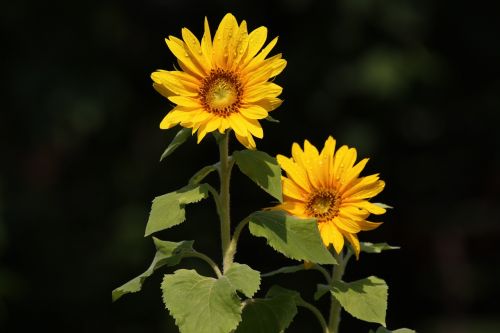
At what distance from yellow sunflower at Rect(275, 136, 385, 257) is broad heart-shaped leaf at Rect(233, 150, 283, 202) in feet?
0.32

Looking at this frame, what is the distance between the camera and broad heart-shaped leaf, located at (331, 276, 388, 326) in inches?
55.3

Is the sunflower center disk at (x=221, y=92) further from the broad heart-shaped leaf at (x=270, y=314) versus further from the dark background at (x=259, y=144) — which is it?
the dark background at (x=259, y=144)

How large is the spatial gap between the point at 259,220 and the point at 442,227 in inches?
227

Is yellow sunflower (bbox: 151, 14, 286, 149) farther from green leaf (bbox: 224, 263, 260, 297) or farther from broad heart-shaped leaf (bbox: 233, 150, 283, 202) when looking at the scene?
green leaf (bbox: 224, 263, 260, 297)

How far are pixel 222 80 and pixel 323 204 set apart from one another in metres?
0.23

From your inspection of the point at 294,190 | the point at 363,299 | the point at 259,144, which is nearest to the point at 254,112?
the point at 294,190

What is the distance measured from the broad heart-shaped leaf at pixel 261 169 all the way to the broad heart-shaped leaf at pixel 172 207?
2.3 inches

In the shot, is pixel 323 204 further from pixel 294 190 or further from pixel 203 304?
pixel 203 304

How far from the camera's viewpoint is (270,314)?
1360 mm

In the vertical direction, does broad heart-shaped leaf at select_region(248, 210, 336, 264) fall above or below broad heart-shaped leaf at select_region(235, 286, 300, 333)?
above

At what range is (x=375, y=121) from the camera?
648 cm

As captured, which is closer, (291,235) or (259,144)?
(291,235)

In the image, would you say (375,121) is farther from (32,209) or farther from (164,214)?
(164,214)

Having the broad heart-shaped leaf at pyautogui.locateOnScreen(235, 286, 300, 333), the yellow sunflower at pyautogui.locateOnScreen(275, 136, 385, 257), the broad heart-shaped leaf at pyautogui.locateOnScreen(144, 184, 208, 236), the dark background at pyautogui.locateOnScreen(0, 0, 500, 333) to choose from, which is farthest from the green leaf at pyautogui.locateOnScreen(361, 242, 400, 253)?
the dark background at pyautogui.locateOnScreen(0, 0, 500, 333)
